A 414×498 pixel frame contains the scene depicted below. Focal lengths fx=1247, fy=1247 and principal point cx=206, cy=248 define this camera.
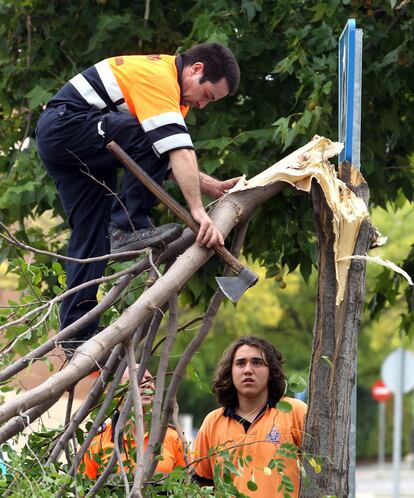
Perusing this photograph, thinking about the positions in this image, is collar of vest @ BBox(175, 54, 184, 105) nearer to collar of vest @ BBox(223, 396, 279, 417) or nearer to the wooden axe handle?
the wooden axe handle

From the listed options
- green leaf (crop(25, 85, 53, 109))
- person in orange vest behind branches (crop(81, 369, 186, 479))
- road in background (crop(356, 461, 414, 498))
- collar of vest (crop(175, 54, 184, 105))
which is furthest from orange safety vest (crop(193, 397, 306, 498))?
road in background (crop(356, 461, 414, 498))

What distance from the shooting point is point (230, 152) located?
683 cm

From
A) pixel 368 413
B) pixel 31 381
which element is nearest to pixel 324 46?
pixel 31 381

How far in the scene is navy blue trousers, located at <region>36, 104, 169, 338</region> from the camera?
4.53 meters

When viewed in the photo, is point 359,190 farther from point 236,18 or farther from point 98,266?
point 236,18

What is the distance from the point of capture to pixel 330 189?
15.2 feet

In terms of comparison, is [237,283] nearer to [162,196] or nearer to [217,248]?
[217,248]

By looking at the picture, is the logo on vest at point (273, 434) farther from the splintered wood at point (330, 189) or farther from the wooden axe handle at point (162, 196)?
the wooden axe handle at point (162, 196)

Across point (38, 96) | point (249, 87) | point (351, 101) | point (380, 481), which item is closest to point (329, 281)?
point (351, 101)

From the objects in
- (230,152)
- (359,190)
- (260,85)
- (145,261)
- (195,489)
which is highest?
(260,85)

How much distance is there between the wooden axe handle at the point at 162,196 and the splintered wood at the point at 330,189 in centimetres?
30

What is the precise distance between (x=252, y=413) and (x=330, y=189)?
1204 mm

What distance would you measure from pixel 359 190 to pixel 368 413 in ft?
106

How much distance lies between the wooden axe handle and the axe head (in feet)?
0.10
